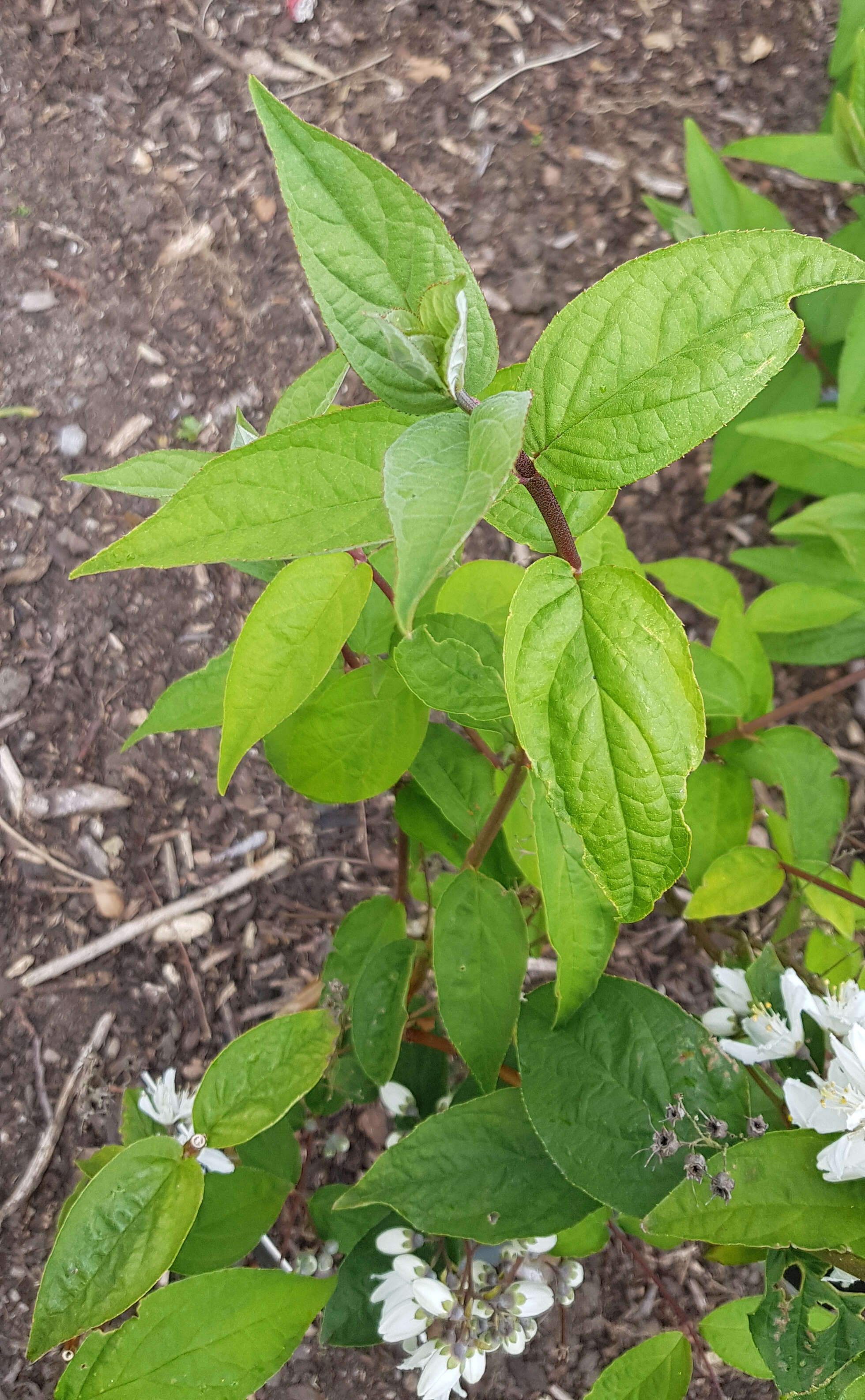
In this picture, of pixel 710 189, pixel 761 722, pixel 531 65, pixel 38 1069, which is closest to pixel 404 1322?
pixel 38 1069

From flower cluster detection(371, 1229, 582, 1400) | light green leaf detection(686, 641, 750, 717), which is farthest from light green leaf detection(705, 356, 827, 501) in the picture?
flower cluster detection(371, 1229, 582, 1400)

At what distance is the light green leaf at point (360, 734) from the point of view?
1190 mm

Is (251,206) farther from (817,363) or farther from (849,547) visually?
(849,547)

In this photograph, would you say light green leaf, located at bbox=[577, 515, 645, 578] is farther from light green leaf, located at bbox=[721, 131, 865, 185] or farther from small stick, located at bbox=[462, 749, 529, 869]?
light green leaf, located at bbox=[721, 131, 865, 185]

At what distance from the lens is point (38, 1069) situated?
6.54 feet

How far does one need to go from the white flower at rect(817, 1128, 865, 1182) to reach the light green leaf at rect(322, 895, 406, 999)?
0.74 meters

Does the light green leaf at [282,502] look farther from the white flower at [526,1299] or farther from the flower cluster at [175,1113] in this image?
the white flower at [526,1299]

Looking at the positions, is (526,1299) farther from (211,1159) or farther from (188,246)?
(188,246)

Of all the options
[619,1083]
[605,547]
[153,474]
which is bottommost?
[619,1083]

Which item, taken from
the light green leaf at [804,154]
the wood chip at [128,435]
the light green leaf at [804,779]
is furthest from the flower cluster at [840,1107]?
the wood chip at [128,435]

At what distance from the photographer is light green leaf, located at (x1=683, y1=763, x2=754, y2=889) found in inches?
66.9

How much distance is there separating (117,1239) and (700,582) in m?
1.54

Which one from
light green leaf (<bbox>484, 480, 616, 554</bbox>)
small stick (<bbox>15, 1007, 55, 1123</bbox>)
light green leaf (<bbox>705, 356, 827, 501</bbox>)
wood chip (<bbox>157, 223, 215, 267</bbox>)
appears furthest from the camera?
wood chip (<bbox>157, 223, 215, 267</bbox>)

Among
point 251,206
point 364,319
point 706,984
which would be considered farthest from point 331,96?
point 706,984
